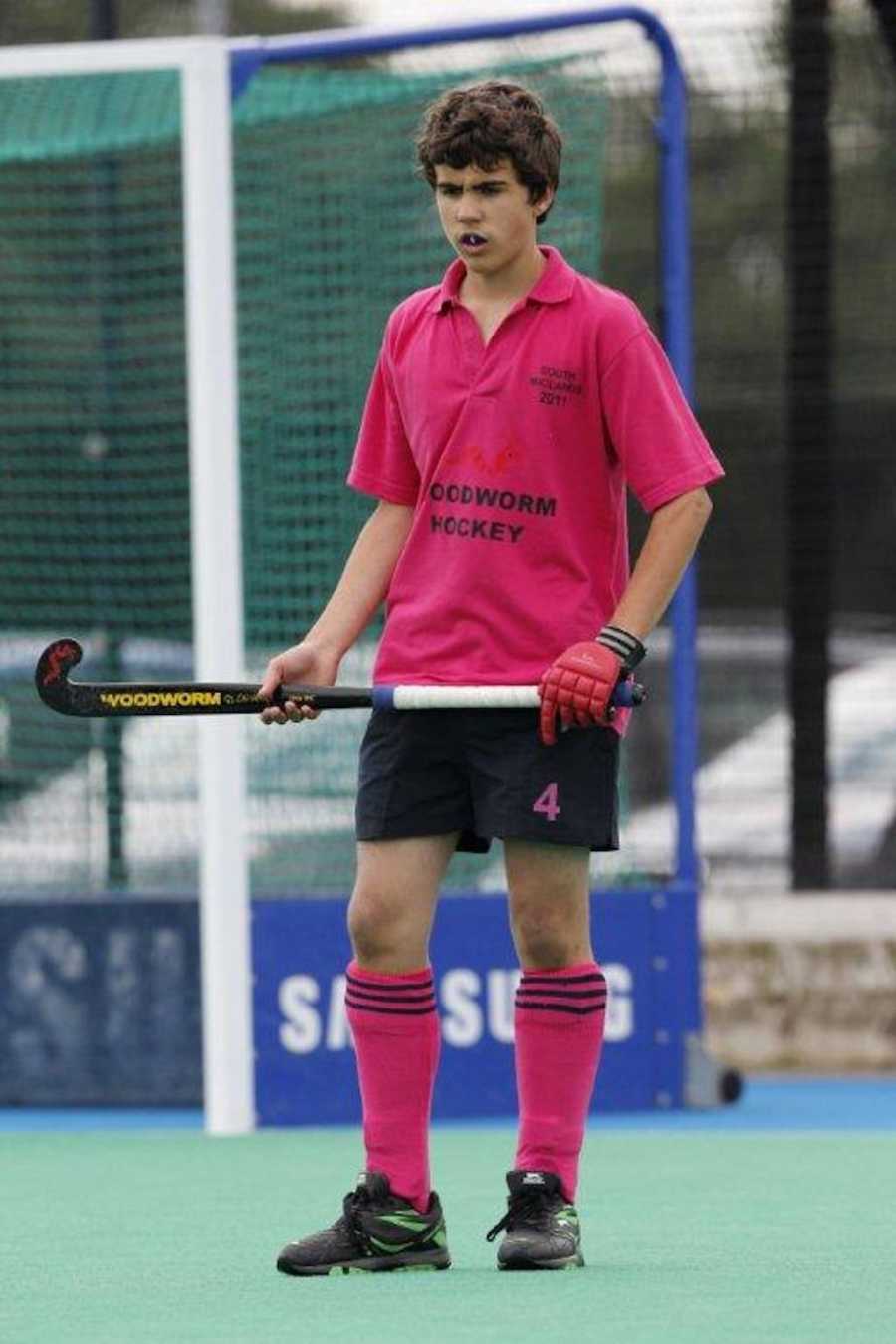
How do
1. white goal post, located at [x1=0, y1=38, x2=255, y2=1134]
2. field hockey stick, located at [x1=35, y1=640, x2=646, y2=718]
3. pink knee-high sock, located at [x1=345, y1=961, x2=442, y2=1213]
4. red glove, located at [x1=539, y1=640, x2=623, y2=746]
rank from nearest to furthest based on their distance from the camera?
red glove, located at [x1=539, y1=640, x2=623, y2=746], field hockey stick, located at [x1=35, y1=640, x2=646, y2=718], pink knee-high sock, located at [x1=345, y1=961, x2=442, y2=1213], white goal post, located at [x1=0, y1=38, x2=255, y2=1134]

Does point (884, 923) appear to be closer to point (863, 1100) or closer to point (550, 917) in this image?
point (863, 1100)

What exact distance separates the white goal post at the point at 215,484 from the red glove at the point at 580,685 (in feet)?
8.83

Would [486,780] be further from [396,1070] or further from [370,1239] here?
[370,1239]

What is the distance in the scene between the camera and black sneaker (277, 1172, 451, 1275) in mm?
4480

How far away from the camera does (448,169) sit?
179 inches

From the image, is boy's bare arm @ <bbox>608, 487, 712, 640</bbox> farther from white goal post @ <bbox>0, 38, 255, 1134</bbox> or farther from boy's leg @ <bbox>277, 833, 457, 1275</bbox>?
white goal post @ <bbox>0, 38, 255, 1134</bbox>

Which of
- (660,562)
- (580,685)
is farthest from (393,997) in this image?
(660,562)

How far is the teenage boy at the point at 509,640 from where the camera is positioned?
452 centimetres

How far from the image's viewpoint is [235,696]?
4539 millimetres

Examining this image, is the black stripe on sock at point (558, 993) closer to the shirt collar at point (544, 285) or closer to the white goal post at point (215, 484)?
the shirt collar at point (544, 285)

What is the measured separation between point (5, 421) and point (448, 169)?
13.1 feet

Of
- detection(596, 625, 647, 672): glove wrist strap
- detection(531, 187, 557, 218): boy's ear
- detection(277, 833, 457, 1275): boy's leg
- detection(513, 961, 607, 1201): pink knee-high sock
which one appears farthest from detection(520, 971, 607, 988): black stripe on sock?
detection(531, 187, 557, 218): boy's ear

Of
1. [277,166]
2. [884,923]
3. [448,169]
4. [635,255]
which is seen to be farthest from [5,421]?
[448,169]

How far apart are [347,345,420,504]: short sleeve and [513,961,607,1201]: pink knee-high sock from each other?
0.71 m
